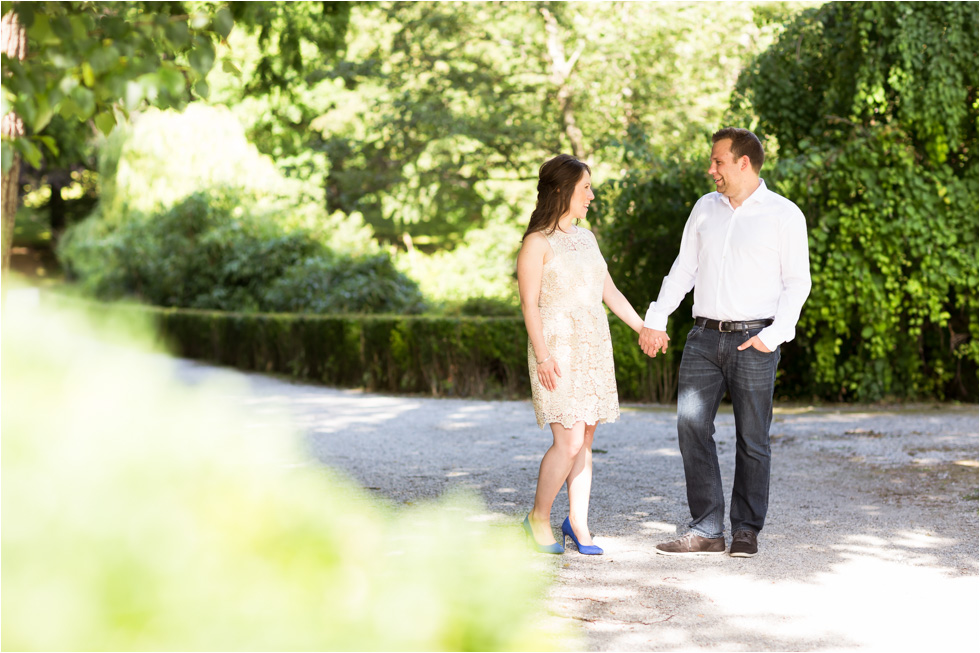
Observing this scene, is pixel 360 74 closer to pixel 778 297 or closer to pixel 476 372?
pixel 476 372

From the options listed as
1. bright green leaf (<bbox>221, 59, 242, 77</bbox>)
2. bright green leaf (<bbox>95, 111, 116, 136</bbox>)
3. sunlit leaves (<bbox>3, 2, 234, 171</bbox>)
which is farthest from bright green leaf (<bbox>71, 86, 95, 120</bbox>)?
bright green leaf (<bbox>221, 59, 242, 77</bbox>)

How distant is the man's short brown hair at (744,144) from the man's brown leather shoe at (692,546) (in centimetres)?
180

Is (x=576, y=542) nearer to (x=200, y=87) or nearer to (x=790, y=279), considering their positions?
(x=790, y=279)

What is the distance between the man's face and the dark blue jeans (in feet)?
2.33

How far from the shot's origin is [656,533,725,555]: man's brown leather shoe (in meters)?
4.58

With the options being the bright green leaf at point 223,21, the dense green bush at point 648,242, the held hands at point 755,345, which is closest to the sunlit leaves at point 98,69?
the bright green leaf at point 223,21

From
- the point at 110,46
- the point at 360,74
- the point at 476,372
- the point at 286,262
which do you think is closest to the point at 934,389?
the point at 476,372

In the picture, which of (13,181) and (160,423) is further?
(13,181)

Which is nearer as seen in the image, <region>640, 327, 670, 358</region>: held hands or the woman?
the woman

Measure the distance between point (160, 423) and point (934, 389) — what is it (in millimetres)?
10760

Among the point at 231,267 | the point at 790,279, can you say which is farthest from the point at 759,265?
the point at 231,267

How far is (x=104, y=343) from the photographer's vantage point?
1.70 m

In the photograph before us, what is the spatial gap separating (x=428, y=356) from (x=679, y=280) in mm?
7220

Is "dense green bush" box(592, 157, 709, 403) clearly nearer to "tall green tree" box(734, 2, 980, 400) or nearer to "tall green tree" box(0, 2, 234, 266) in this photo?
"tall green tree" box(734, 2, 980, 400)
